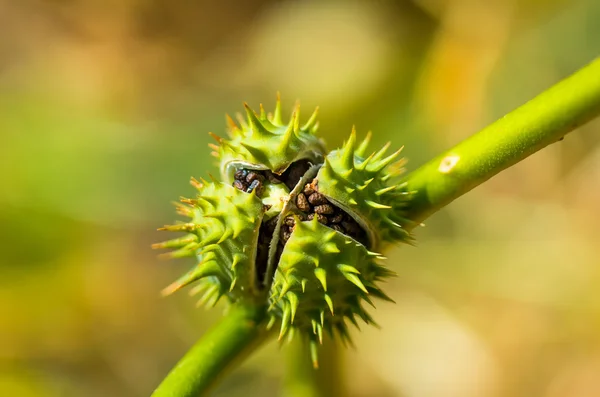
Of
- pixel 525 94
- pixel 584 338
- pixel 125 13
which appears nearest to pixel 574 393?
pixel 584 338

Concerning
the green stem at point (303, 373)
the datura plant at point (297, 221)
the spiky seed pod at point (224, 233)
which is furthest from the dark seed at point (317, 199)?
the green stem at point (303, 373)

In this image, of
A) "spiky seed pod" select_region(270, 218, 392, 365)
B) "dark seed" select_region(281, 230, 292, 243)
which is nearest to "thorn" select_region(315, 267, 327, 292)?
"spiky seed pod" select_region(270, 218, 392, 365)

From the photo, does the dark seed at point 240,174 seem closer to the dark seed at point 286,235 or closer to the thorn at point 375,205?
the dark seed at point 286,235

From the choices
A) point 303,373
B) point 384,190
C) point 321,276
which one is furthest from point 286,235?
point 303,373

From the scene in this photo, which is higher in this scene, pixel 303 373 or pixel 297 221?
pixel 297 221

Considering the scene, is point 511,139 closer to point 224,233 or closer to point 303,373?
point 224,233

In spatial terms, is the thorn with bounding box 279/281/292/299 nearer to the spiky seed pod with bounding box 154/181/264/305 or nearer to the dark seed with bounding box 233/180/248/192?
the spiky seed pod with bounding box 154/181/264/305

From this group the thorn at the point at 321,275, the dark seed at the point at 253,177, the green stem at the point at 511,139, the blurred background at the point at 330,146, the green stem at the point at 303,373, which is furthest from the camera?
the blurred background at the point at 330,146
